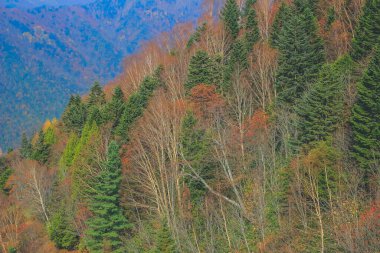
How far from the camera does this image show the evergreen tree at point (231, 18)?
160ft

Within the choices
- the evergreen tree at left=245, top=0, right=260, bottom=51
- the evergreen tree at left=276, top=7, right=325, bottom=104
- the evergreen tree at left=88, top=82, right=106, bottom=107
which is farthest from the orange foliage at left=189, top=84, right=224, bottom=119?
the evergreen tree at left=88, top=82, right=106, bottom=107

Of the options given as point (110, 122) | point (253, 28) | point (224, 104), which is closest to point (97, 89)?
point (110, 122)

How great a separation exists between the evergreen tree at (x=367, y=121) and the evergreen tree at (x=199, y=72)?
61.4 feet

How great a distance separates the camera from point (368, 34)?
2988 cm

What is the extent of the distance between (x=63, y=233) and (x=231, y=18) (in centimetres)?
3040

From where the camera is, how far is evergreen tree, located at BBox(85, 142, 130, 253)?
31562mm

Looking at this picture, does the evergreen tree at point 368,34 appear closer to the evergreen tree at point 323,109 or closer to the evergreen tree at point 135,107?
the evergreen tree at point 323,109

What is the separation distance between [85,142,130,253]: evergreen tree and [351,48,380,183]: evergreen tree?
18.1 metres

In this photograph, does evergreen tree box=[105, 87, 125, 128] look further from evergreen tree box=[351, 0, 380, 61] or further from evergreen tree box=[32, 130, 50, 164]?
evergreen tree box=[351, 0, 380, 61]

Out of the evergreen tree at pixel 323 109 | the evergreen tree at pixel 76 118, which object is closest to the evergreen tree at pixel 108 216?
the evergreen tree at pixel 323 109

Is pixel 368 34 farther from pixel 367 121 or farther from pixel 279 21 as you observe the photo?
pixel 279 21

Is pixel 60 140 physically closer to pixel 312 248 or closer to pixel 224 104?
pixel 224 104

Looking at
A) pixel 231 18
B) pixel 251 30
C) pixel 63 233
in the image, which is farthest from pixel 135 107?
pixel 231 18

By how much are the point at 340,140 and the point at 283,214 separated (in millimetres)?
5115
